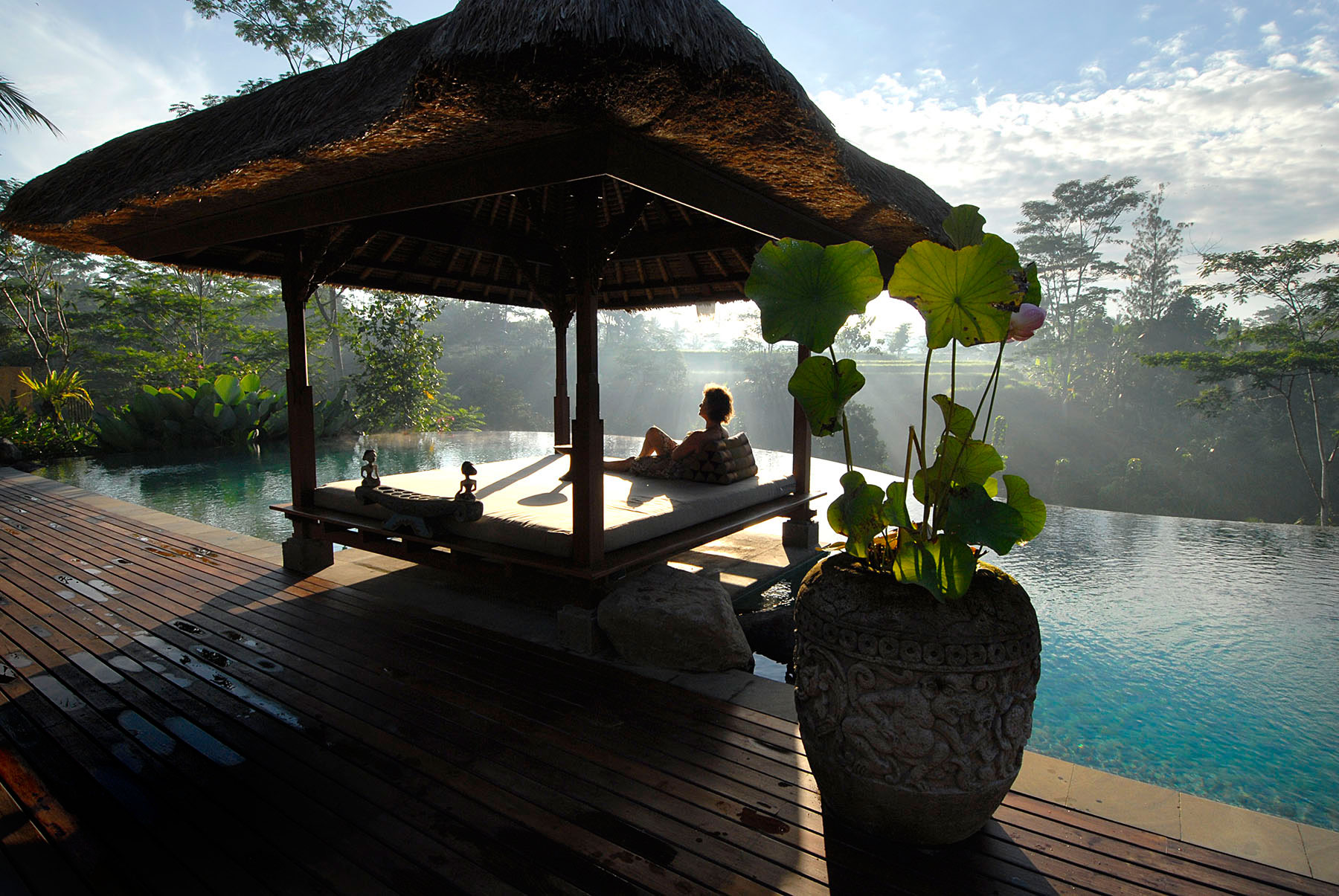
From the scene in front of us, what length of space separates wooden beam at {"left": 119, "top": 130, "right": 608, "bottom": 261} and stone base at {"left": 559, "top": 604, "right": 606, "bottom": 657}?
180cm

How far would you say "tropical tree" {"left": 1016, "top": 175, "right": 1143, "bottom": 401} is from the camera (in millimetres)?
30156

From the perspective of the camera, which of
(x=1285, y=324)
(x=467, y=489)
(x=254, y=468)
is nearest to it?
(x=467, y=489)

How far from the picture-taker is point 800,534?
4992mm

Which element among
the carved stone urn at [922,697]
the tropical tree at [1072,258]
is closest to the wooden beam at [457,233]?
the carved stone urn at [922,697]

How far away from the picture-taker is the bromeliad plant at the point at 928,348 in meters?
1.63

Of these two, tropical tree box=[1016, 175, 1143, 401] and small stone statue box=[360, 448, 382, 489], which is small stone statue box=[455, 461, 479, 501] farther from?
tropical tree box=[1016, 175, 1143, 401]

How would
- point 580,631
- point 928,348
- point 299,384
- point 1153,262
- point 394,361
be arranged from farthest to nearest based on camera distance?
point 1153,262
point 394,361
point 299,384
point 580,631
point 928,348

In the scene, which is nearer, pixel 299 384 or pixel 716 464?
pixel 299 384

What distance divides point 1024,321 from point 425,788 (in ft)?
6.98

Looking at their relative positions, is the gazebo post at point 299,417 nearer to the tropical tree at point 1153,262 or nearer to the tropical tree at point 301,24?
the tropical tree at point 301,24

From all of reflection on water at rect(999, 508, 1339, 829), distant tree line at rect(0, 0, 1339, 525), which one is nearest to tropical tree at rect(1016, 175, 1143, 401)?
distant tree line at rect(0, 0, 1339, 525)

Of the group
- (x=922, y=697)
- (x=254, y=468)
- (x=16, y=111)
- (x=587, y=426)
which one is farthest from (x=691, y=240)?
(x=16, y=111)

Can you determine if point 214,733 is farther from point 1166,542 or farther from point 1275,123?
point 1275,123

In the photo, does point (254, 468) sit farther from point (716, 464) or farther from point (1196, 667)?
point (1196, 667)
